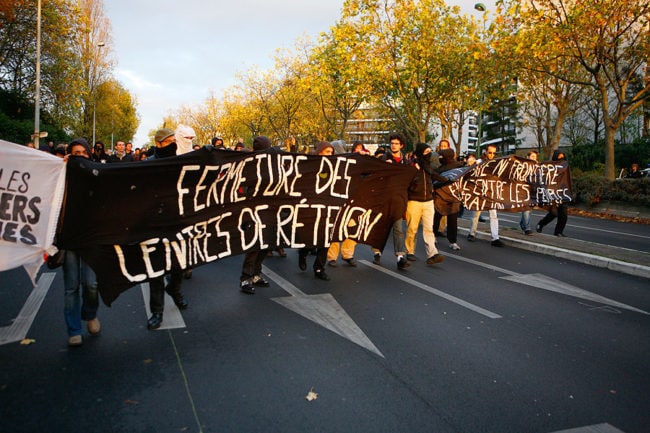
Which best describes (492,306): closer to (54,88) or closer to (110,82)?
(54,88)

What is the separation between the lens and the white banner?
4.11 meters

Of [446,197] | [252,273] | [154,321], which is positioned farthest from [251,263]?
[446,197]

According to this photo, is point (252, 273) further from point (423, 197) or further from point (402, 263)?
point (423, 197)

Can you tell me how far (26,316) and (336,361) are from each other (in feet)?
10.8

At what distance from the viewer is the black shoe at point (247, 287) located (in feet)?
20.4

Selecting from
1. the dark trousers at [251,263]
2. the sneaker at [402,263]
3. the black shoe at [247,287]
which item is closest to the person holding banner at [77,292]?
the black shoe at [247,287]

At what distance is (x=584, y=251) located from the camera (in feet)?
30.9

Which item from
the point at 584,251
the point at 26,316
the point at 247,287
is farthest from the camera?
the point at 584,251

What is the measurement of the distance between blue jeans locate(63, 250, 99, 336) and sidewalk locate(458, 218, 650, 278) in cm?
790

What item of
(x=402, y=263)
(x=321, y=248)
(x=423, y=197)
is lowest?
(x=402, y=263)

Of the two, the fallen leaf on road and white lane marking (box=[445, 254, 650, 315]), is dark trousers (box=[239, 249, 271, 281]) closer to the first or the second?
the fallen leaf on road

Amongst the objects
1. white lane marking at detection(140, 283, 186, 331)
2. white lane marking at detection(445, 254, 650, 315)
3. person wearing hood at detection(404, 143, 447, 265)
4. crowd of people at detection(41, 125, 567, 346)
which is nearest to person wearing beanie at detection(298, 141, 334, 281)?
crowd of people at detection(41, 125, 567, 346)

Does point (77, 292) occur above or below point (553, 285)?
above

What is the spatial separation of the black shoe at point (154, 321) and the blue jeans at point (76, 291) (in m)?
0.51
